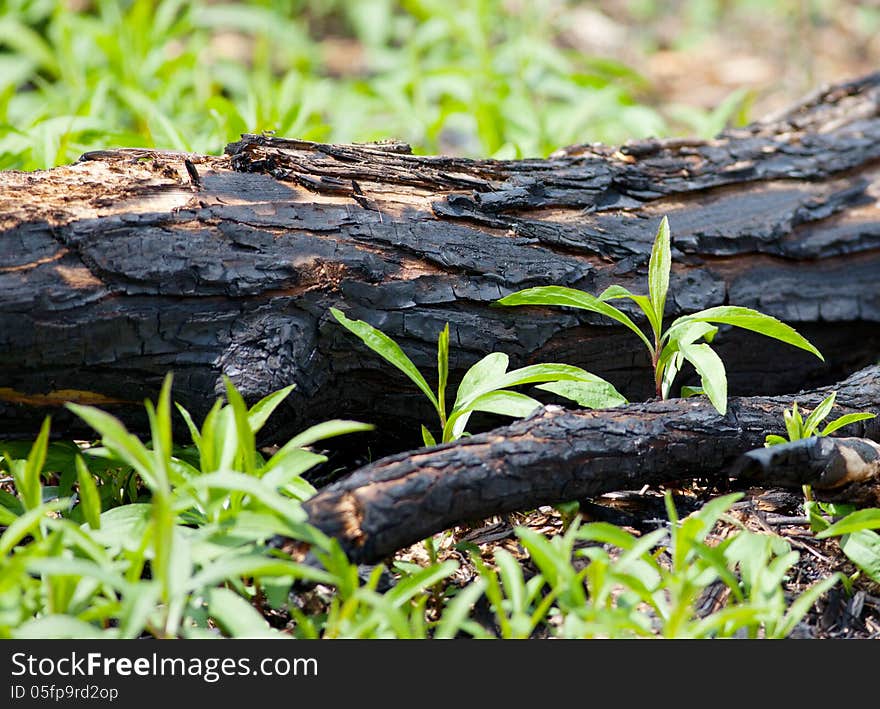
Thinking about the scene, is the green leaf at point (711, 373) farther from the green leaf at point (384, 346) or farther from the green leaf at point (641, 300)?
the green leaf at point (384, 346)

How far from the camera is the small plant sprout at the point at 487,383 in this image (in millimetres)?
1953

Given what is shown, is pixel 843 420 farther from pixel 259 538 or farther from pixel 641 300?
pixel 259 538

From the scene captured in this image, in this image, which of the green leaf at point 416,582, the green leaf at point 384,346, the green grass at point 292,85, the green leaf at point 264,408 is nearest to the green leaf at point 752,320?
the green leaf at point 384,346

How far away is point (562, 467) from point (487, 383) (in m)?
0.28

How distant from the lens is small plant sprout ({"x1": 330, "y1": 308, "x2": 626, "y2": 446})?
1953mm

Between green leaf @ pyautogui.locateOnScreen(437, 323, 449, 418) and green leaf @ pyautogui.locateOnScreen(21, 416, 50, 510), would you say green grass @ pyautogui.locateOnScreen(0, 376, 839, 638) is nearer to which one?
green leaf @ pyautogui.locateOnScreen(21, 416, 50, 510)

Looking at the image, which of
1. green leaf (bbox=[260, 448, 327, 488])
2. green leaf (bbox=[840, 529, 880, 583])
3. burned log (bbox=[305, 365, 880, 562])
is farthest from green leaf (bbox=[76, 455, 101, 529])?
green leaf (bbox=[840, 529, 880, 583])

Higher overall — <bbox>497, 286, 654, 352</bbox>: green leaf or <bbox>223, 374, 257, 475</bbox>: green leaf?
<bbox>497, 286, 654, 352</bbox>: green leaf

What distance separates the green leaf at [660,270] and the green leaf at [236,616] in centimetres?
114

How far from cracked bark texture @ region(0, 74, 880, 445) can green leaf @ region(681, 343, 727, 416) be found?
0.33 metres

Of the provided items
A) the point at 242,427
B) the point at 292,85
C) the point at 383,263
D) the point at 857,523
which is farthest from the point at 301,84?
the point at 857,523

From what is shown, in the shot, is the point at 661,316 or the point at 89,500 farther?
the point at 661,316

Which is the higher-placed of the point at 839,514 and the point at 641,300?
the point at 641,300

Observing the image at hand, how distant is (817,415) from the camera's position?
6.50ft
